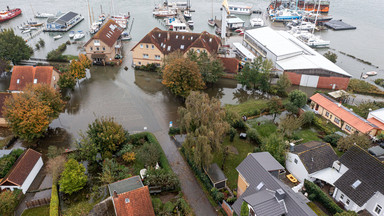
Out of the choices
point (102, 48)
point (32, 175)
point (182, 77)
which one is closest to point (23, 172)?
point (32, 175)

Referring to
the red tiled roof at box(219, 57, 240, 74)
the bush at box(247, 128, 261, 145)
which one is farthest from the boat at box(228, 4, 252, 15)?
the bush at box(247, 128, 261, 145)

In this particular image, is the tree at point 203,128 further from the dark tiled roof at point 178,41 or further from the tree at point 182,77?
the dark tiled roof at point 178,41

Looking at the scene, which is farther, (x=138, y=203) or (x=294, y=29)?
(x=294, y=29)

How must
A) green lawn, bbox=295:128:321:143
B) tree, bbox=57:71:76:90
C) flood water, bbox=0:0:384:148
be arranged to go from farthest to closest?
tree, bbox=57:71:76:90 → flood water, bbox=0:0:384:148 → green lawn, bbox=295:128:321:143

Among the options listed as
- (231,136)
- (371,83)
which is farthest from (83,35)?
(371,83)

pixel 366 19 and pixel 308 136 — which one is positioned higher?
pixel 366 19

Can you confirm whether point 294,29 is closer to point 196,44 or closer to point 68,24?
point 196,44

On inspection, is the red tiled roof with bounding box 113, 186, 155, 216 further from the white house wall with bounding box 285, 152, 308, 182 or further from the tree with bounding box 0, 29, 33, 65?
the tree with bounding box 0, 29, 33, 65
